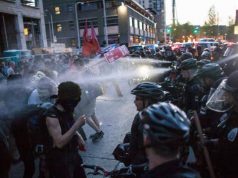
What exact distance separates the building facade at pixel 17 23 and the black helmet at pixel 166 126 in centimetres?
3671

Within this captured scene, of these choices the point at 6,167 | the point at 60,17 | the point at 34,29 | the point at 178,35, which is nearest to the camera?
the point at 6,167

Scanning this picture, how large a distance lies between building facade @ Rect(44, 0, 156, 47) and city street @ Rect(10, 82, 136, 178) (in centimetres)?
4882

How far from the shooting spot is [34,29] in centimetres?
4469

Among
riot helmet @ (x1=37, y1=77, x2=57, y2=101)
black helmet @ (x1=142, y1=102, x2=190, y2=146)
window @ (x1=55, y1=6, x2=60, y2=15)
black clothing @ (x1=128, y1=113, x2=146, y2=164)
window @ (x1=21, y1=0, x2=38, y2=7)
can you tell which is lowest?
black clothing @ (x1=128, y1=113, x2=146, y2=164)

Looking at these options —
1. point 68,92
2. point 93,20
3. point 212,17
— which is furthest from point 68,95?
point 212,17

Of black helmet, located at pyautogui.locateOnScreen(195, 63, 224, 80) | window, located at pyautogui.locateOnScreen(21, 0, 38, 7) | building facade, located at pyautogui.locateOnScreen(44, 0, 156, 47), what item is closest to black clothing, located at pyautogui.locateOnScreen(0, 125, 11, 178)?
black helmet, located at pyautogui.locateOnScreen(195, 63, 224, 80)

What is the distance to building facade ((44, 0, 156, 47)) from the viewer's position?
208 feet

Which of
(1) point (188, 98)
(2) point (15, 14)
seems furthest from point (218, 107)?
(2) point (15, 14)

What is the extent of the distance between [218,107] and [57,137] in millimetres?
1696

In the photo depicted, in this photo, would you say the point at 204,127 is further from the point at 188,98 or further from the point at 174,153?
the point at 174,153

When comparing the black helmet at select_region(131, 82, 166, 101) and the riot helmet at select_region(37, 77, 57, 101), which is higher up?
the black helmet at select_region(131, 82, 166, 101)

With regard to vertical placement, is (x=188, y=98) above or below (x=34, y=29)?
below

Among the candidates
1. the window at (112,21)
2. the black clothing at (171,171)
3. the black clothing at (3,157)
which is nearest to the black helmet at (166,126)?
the black clothing at (171,171)

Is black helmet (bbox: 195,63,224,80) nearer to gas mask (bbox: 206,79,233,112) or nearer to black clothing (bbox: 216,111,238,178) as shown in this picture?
gas mask (bbox: 206,79,233,112)
